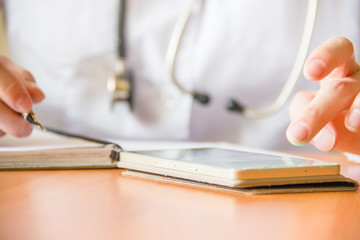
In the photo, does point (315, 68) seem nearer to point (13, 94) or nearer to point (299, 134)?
point (299, 134)

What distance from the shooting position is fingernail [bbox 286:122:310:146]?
41 cm

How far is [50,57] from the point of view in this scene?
976 millimetres

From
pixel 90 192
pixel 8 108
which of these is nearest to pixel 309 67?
pixel 90 192

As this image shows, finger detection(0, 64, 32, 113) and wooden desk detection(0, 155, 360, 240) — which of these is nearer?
wooden desk detection(0, 155, 360, 240)

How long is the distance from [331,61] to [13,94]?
0.37 metres

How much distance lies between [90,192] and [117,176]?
0.08 metres

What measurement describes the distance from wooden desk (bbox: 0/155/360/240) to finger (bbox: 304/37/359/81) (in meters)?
0.13

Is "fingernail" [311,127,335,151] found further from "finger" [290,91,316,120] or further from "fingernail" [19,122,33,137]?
"fingernail" [19,122,33,137]

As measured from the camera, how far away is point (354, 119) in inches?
17.4

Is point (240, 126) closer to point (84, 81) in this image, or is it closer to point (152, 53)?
point (152, 53)

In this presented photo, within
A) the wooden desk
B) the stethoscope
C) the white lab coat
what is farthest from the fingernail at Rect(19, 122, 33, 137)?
the white lab coat

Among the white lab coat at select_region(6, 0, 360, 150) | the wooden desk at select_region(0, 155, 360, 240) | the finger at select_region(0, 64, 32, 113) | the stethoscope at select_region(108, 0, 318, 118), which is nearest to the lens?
the wooden desk at select_region(0, 155, 360, 240)

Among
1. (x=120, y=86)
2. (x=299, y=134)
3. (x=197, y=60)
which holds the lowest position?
(x=299, y=134)

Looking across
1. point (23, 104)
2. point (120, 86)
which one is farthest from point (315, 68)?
point (120, 86)
